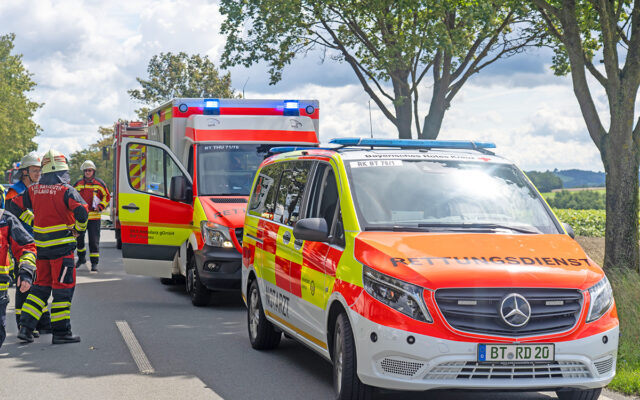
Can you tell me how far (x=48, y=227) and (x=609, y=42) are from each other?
327 inches

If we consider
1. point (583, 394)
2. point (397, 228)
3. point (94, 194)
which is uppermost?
point (397, 228)

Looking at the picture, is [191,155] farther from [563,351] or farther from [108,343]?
[563,351]

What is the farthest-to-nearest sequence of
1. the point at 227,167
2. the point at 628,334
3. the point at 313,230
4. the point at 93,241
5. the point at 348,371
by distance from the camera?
the point at 93,241 → the point at 227,167 → the point at 628,334 → the point at 313,230 → the point at 348,371

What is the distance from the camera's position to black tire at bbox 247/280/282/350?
8773 mm

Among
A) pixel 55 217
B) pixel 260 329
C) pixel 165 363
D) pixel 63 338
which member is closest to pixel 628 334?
pixel 260 329

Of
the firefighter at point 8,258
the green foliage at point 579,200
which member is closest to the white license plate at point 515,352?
the firefighter at point 8,258

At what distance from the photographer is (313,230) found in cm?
668

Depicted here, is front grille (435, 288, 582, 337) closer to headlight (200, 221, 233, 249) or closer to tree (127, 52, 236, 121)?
headlight (200, 221, 233, 249)

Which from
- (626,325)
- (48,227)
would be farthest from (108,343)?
(626,325)

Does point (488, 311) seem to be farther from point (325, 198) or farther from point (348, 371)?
point (325, 198)

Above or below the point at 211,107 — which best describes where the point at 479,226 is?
below

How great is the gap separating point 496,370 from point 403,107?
1758cm

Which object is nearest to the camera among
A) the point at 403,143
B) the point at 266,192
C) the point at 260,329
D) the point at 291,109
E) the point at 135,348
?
the point at 403,143

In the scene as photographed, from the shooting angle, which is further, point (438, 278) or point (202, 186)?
point (202, 186)
